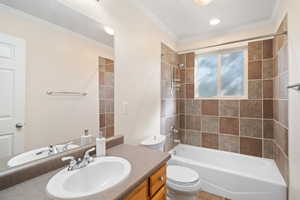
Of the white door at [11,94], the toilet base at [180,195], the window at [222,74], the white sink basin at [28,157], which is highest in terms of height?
the window at [222,74]

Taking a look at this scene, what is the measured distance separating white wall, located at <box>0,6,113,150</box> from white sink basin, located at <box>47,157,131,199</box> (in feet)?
1.00

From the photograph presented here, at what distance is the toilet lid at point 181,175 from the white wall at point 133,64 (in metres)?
0.54

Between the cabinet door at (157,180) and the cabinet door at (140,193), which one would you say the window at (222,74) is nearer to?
the cabinet door at (157,180)

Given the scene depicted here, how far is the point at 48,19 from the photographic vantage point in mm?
935

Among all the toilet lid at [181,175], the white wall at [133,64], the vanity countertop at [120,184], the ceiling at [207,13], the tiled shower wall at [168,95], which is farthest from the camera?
the tiled shower wall at [168,95]

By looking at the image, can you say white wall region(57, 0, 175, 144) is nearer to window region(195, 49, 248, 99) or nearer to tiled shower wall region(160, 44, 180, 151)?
tiled shower wall region(160, 44, 180, 151)

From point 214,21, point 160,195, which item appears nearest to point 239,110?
point 214,21

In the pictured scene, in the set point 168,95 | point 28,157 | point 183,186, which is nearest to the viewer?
point 28,157

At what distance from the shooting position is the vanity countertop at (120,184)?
637 millimetres

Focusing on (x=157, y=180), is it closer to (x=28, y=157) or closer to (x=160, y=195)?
(x=160, y=195)

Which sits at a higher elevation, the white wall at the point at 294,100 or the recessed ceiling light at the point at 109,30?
the recessed ceiling light at the point at 109,30

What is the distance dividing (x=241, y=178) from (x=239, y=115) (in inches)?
41.5

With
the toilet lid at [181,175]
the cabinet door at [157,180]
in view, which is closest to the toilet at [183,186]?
the toilet lid at [181,175]

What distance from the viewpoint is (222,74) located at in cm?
262
